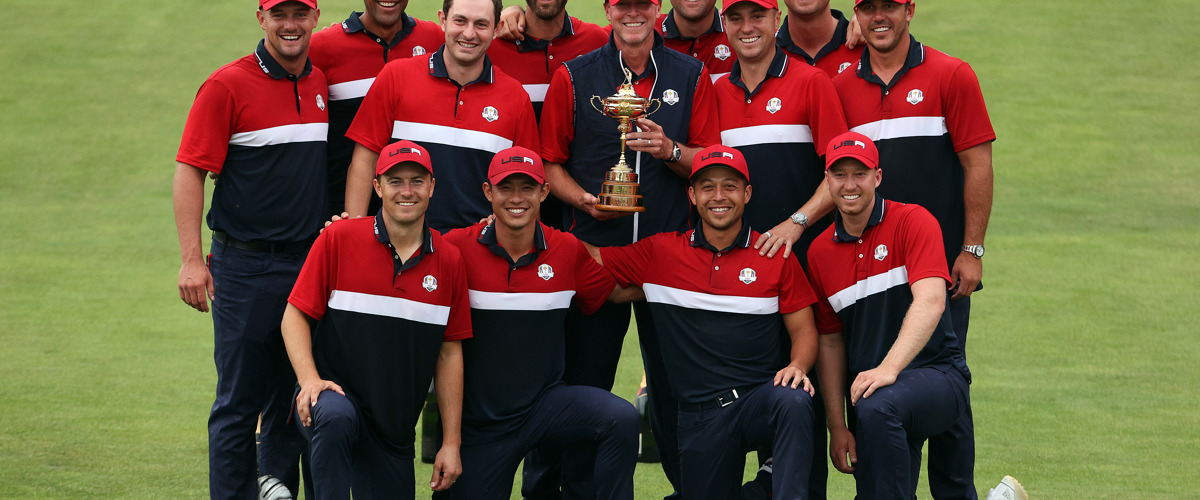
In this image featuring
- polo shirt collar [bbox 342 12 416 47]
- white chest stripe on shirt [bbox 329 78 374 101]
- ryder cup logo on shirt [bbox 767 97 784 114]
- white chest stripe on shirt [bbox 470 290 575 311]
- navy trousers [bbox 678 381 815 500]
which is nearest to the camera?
navy trousers [bbox 678 381 815 500]

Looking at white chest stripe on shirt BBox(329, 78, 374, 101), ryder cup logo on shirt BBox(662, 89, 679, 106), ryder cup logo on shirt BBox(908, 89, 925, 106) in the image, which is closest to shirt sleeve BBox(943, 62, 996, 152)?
ryder cup logo on shirt BBox(908, 89, 925, 106)

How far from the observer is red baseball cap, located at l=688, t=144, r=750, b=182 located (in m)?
5.61

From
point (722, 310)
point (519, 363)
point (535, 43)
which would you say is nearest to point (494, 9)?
point (535, 43)

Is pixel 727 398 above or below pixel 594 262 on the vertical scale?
below

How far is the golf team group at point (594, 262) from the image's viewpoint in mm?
5430

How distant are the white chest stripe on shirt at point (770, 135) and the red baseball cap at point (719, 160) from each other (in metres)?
0.31

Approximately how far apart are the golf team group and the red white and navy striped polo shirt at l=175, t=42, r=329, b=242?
0.01 meters

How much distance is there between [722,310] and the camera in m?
5.72

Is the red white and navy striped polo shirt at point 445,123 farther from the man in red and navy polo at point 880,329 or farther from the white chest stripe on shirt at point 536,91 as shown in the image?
the man in red and navy polo at point 880,329

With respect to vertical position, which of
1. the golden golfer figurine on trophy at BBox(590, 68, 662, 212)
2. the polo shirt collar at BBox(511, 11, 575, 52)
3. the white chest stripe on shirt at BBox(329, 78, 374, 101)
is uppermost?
the polo shirt collar at BBox(511, 11, 575, 52)

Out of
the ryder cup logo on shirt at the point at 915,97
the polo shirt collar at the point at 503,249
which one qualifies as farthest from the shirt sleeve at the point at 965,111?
the polo shirt collar at the point at 503,249

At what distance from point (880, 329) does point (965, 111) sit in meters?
1.19

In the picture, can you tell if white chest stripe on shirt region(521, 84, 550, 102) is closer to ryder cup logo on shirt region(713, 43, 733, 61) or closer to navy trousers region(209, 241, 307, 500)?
ryder cup logo on shirt region(713, 43, 733, 61)

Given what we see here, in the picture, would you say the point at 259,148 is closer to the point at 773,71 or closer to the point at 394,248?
the point at 394,248
